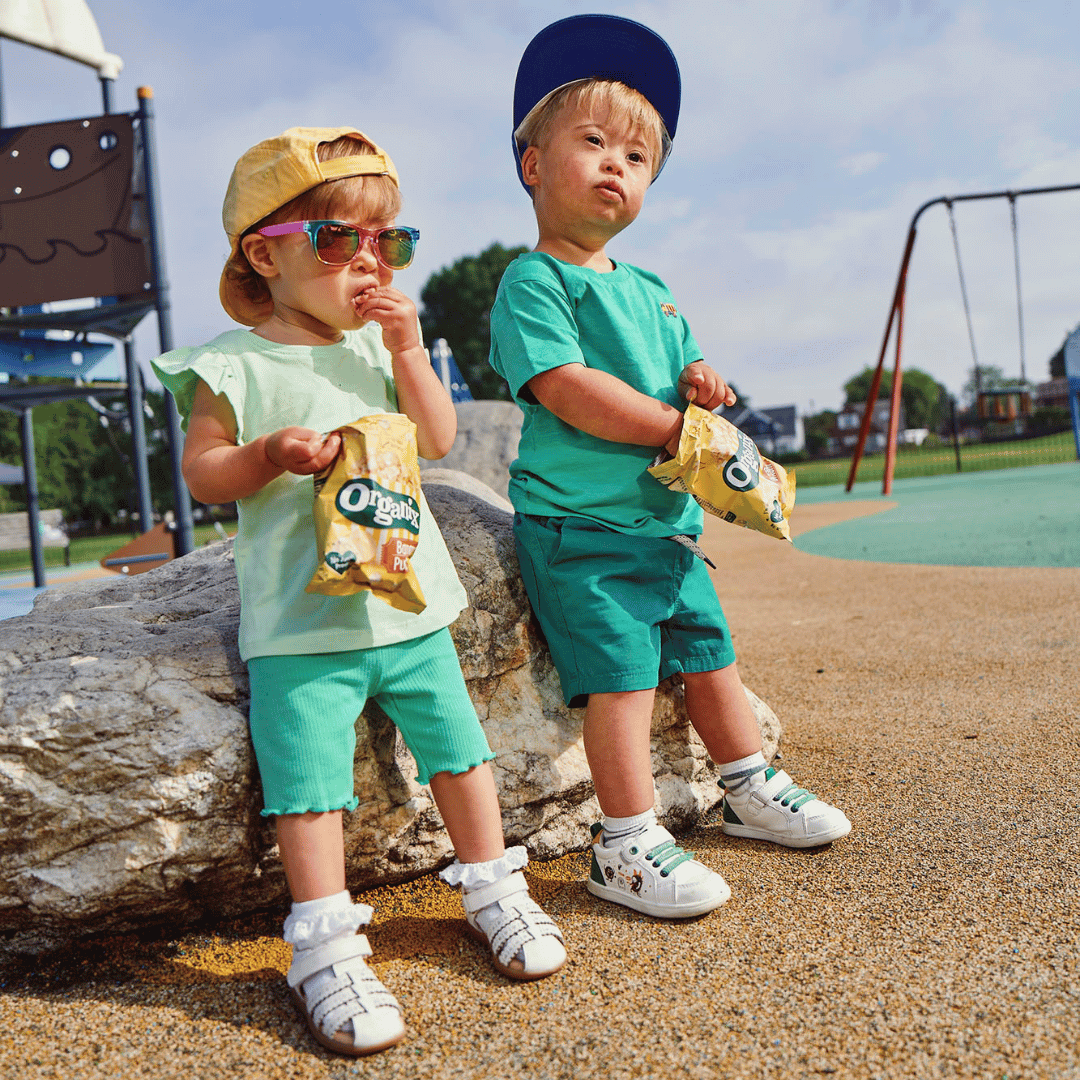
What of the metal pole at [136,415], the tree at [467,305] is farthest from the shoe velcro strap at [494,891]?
the tree at [467,305]

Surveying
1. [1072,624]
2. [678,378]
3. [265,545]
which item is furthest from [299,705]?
[1072,624]

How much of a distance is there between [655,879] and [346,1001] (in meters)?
0.61

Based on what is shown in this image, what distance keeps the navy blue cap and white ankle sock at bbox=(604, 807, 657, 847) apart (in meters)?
1.60

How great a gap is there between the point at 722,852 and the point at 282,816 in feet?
3.19

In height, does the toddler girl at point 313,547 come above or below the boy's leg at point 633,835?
above

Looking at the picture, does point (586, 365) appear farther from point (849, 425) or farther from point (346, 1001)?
point (849, 425)

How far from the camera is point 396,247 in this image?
1.77 m

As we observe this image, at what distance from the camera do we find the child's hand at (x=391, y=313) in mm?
1737

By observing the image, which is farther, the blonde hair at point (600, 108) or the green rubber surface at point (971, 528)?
the green rubber surface at point (971, 528)

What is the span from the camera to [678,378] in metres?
2.12

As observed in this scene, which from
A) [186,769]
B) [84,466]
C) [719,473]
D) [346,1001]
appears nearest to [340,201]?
[719,473]

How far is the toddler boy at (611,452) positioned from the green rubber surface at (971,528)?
15.9 ft

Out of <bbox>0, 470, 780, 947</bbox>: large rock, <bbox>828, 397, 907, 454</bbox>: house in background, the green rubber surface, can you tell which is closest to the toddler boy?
<bbox>0, 470, 780, 947</bbox>: large rock

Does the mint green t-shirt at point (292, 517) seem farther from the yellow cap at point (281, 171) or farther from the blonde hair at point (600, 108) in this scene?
the blonde hair at point (600, 108)
